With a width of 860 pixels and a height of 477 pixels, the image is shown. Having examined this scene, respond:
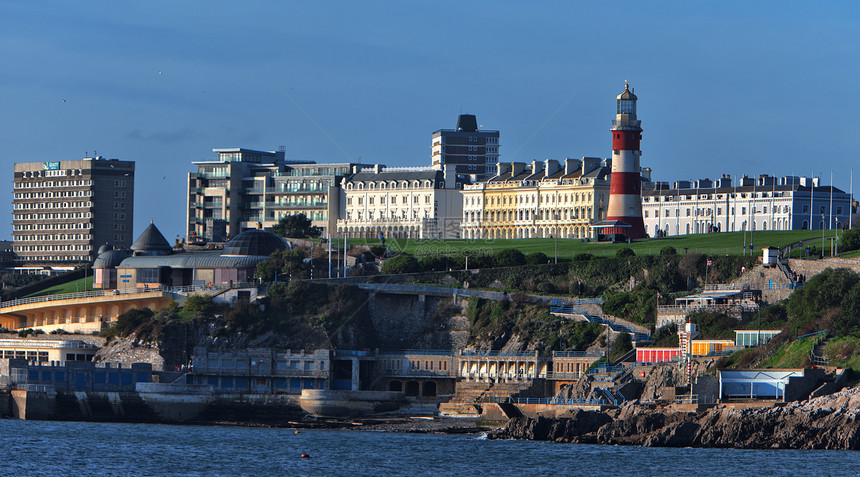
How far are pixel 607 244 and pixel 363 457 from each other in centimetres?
6427

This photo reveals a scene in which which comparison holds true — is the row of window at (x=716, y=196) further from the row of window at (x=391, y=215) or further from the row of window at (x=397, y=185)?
the row of window at (x=391, y=215)

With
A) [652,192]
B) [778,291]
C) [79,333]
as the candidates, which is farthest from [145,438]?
[652,192]

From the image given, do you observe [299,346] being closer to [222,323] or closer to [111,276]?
[222,323]

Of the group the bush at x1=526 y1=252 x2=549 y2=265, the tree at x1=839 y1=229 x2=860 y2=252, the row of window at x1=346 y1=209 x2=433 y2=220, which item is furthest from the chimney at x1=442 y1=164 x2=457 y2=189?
the tree at x1=839 y1=229 x2=860 y2=252

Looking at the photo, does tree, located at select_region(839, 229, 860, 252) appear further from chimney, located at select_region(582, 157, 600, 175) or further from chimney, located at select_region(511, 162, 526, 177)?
chimney, located at select_region(511, 162, 526, 177)

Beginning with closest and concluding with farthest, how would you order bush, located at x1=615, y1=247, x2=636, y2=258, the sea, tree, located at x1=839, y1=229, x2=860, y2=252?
1. the sea
2. tree, located at x1=839, y1=229, x2=860, y2=252
3. bush, located at x1=615, y1=247, x2=636, y2=258

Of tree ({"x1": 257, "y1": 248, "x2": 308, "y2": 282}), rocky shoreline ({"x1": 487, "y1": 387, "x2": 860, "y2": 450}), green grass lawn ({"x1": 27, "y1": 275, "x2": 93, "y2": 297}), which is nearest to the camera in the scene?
rocky shoreline ({"x1": 487, "y1": 387, "x2": 860, "y2": 450})

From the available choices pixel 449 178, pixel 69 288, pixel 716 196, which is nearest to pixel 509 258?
pixel 69 288

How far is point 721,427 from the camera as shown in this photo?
271ft

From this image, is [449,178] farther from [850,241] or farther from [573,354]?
[573,354]

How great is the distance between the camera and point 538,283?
125 meters

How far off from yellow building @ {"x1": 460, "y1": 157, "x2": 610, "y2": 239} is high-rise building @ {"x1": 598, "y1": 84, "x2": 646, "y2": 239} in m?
15.0

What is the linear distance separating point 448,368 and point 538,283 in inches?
Result: 588

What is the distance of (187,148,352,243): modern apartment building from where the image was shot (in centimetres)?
18300
